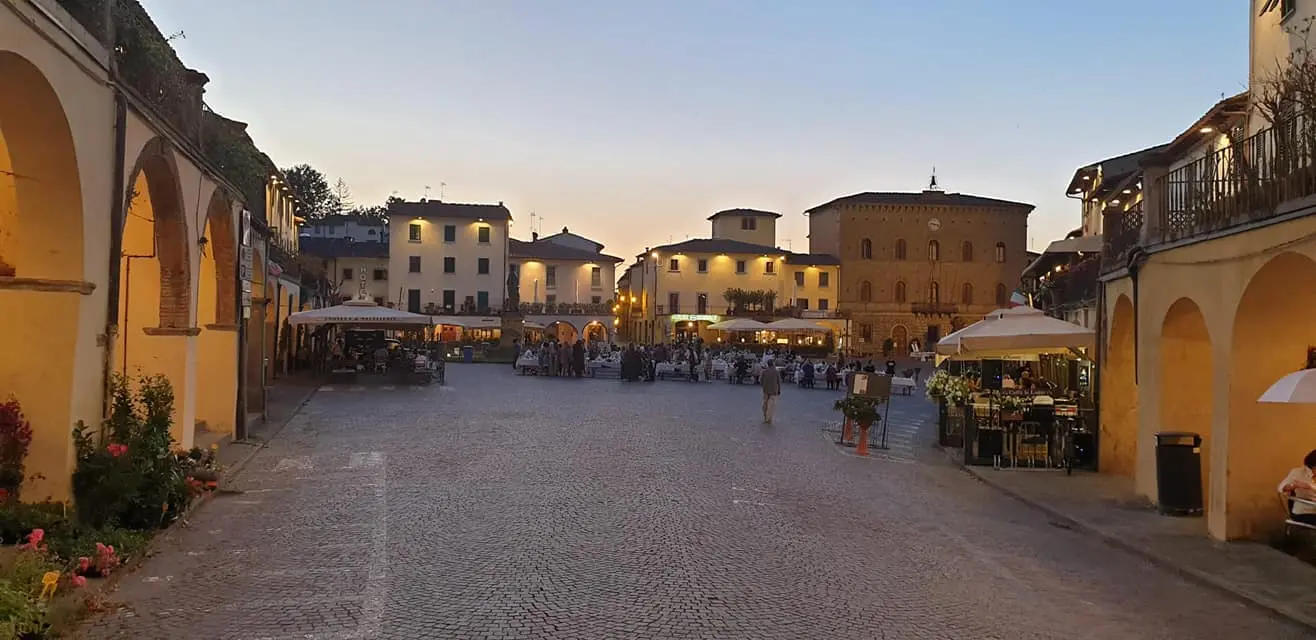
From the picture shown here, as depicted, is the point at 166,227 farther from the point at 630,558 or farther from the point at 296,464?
the point at 630,558

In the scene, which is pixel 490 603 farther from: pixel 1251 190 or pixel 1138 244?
pixel 1138 244

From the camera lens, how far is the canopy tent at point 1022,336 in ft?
49.2

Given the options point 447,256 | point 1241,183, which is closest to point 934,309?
point 447,256

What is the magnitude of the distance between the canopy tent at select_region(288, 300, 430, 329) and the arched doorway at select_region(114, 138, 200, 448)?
47.6 feet

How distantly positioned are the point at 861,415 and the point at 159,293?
413 inches

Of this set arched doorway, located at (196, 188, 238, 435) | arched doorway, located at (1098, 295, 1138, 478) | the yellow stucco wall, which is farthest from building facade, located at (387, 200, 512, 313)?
the yellow stucco wall

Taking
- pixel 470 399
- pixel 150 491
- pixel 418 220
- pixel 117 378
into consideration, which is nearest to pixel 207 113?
pixel 117 378

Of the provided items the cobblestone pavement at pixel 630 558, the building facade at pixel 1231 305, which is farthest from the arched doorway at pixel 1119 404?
the cobblestone pavement at pixel 630 558

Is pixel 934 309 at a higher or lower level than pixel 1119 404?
higher

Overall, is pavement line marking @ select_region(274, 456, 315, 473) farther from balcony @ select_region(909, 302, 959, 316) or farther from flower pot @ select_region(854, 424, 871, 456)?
balcony @ select_region(909, 302, 959, 316)

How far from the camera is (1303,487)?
889 cm

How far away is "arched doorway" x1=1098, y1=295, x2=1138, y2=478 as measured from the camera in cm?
1441

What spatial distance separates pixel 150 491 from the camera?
911 centimetres

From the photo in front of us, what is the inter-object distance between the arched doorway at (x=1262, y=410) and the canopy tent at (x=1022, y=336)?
5.12 meters
